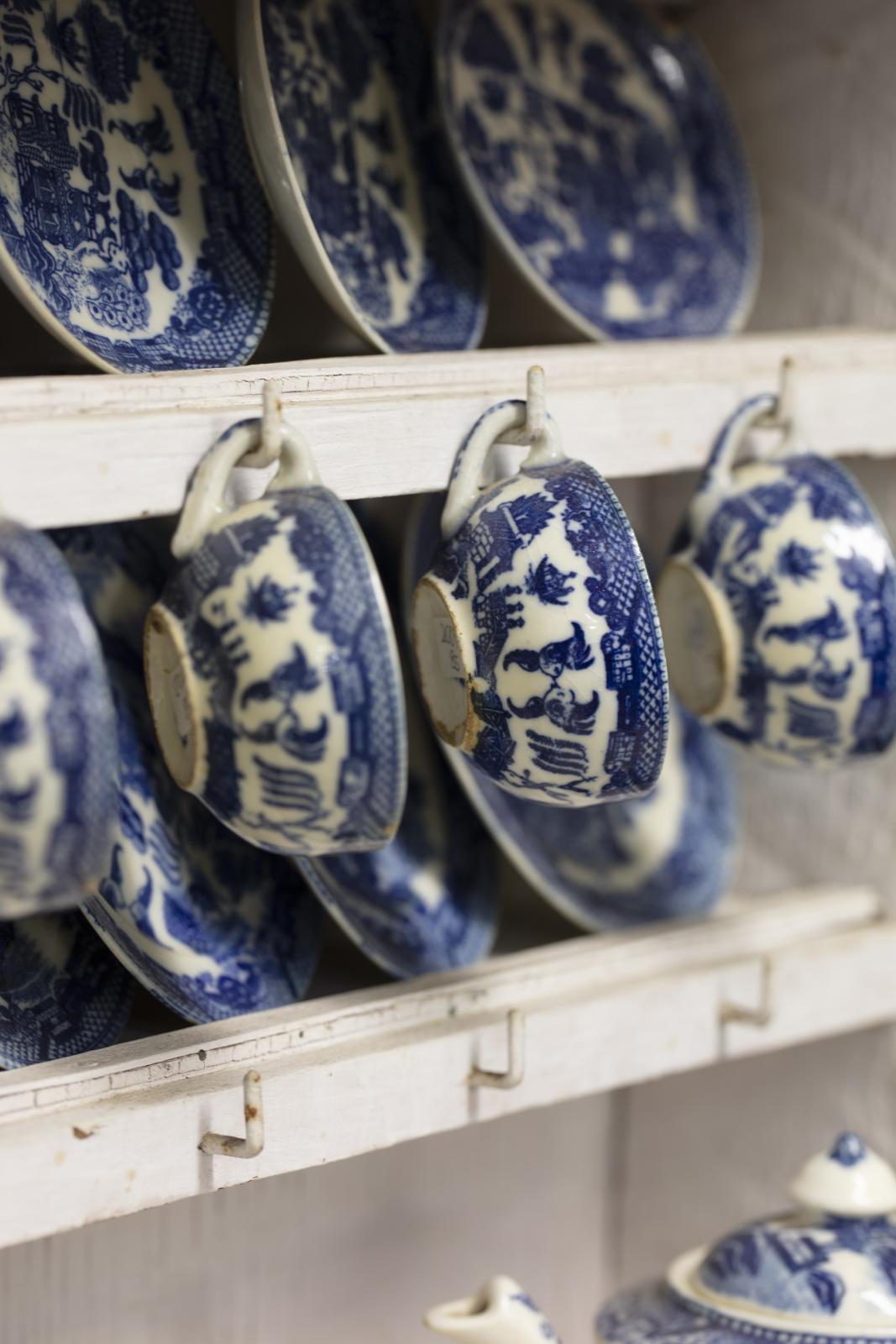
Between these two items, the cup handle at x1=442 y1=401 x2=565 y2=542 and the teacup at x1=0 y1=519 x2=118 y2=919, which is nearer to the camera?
the teacup at x1=0 y1=519 x2=118 y2=919

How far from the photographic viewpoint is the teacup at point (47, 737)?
0.67m

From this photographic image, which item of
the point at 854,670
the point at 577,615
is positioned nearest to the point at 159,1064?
the point at 577,615

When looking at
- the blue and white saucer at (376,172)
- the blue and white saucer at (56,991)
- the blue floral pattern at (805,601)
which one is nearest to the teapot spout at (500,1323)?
the blue and white saucer at (56,991)

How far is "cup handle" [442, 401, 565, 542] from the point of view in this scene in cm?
85

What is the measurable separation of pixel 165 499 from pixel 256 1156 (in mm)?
311

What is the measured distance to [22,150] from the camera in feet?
2.82

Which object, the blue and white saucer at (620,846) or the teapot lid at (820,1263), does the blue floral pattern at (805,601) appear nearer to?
the blue and white saucer at (620,846)

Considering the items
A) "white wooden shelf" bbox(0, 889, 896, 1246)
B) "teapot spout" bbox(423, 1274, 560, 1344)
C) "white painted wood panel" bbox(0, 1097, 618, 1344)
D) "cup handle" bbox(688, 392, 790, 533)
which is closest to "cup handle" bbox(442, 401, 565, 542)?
"cup handle" bbox(688, 392, 790, 533)

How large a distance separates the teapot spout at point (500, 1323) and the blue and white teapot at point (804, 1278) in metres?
0.08

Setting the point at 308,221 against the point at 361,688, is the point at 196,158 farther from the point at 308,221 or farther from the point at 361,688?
the point at 361,688

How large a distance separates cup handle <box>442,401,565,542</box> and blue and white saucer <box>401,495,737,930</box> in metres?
0.15

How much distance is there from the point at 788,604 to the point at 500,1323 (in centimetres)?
38

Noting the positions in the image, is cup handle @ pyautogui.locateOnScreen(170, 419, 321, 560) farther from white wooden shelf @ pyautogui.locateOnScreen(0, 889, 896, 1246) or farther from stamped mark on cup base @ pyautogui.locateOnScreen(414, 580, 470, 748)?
white wooden shelf @ pyautogui.locateOnScreen(0, 889, 896, 1246)

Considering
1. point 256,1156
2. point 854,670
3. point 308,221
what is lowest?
point 256,1156
